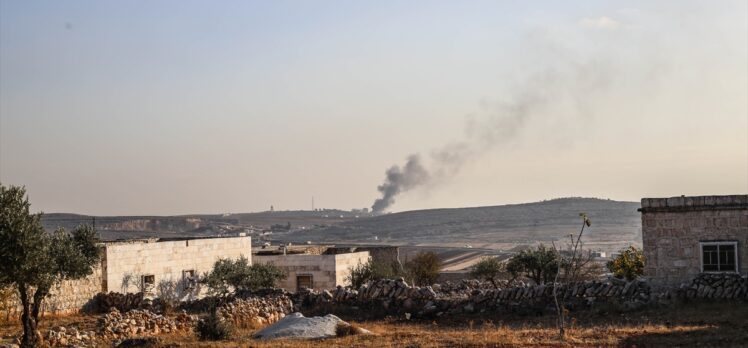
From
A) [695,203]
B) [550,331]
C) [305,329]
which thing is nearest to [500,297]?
[550,331]

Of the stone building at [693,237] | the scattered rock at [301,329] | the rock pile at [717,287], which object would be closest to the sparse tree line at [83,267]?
the scattered rock at [301,329]

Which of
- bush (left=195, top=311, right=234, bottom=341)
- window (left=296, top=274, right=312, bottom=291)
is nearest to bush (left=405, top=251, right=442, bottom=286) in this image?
window (left=296, top=274, right=312, bottom=291)

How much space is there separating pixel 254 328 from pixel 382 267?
678 inches

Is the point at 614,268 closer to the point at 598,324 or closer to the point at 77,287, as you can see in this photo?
the point at 598,324

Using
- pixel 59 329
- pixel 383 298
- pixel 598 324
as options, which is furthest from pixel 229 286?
pixel 598 324

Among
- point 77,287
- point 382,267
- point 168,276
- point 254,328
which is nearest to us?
point 254,328

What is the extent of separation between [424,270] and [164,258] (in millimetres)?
17047

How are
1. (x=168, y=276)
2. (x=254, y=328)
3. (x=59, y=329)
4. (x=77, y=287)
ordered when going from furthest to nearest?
(x=168, y=276), (x=77, y=287), (x=254, y=328), (x=59, y=329)

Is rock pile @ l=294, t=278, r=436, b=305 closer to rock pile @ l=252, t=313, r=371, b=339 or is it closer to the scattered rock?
the scattered rock

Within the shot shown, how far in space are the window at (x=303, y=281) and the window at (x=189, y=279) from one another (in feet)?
18.7

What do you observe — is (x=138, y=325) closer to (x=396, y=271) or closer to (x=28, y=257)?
(x=28, y=257)

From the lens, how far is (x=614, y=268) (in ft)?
127

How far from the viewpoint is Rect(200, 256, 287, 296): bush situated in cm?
3869

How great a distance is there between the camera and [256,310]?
28.7m
